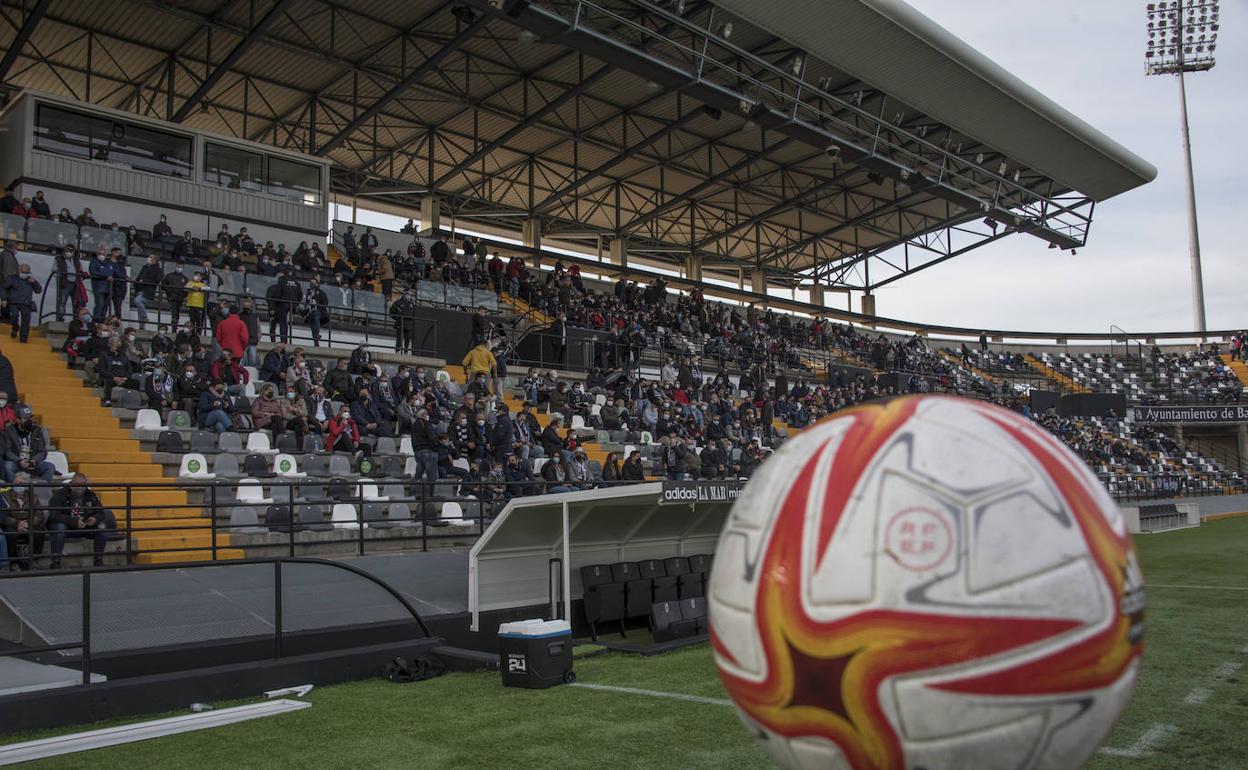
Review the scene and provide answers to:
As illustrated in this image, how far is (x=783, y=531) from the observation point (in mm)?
2412

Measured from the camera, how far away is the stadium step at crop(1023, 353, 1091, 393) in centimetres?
5047

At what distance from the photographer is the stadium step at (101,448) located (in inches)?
507

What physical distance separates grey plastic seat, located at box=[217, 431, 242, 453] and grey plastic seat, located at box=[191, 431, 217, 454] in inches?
4.0

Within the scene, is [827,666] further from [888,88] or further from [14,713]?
[888,88]

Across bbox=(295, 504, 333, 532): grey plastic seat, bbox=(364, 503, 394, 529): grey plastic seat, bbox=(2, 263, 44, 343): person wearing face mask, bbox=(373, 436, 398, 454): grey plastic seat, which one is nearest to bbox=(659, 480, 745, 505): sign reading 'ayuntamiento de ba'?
bbox=(364, 503, 394, 529): grey plastic seat

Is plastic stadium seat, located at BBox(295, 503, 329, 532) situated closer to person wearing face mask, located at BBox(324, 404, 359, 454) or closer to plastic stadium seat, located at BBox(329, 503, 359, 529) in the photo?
plastic stadium seat, located at BBox(329, 503, 359, 529)

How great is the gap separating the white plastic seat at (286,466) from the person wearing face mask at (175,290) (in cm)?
541

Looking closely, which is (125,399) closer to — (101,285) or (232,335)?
(232,335)

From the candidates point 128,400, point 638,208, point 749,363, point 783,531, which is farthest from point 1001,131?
point 783,531

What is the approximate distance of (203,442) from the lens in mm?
15055

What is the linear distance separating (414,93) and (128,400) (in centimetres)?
1689

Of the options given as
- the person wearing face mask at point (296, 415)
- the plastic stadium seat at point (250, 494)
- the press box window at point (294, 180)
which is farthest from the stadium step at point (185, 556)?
the press box window at point (294, 180)

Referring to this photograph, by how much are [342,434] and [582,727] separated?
421 inches

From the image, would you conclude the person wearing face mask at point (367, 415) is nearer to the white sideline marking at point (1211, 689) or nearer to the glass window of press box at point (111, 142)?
the glass window of press box at point (111, 142)
